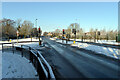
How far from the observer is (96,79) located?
4691mm

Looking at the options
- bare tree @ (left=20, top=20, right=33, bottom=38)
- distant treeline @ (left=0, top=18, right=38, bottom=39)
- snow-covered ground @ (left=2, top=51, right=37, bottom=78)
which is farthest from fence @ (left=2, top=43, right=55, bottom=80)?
bare tree @ (left=20, top=20, right=33, bottom=38)

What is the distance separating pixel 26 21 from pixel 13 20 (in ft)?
48.7

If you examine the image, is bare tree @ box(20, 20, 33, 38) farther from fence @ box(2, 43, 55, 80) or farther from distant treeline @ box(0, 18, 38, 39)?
fence @ box(2, 43, 55, 80)

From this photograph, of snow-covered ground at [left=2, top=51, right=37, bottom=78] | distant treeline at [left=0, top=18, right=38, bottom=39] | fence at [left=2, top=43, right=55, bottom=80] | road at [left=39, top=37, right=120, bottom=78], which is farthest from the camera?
distant treeline at [left=0, top=18, right=38, bottom=39]

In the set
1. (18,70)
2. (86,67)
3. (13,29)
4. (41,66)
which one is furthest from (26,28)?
(41,66)

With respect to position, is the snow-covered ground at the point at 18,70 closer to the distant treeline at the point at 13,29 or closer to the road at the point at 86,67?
the road at the point at 86,67

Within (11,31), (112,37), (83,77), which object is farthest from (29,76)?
(11,31)

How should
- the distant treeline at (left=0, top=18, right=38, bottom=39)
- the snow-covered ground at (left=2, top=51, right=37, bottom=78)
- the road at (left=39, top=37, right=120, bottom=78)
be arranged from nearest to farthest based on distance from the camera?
the road at (left=39, top=37, right=120, bottom=78) < the snow-covered ground at (left=2, top=51, right=37, bottom=78) < the distant treeline at (left=0, top=18, right=38, bottom=39)

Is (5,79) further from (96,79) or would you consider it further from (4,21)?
(4,21)

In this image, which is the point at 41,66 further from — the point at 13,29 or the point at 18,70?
the point at 13,29

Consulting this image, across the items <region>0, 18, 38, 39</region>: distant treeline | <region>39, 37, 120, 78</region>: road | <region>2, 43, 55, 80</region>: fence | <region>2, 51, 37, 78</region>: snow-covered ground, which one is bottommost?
<region>2, 51, 37, 78</region>: snow-covered ground

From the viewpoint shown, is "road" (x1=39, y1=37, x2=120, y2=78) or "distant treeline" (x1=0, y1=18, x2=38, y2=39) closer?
"road" (x1=39, y1=37, x2=120, y2=78)

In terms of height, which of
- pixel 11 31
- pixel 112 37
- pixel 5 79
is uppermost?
pixel 11 31

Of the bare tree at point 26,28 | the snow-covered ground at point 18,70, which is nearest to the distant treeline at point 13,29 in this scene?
the bare tree at point 26,28
